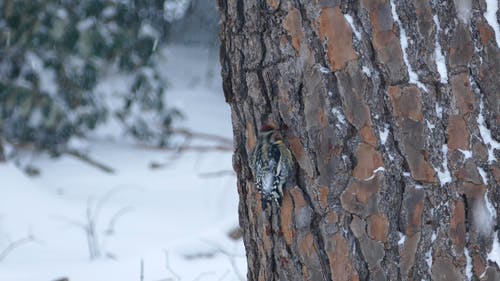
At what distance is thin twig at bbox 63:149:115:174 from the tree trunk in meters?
4.84

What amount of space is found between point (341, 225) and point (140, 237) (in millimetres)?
3205

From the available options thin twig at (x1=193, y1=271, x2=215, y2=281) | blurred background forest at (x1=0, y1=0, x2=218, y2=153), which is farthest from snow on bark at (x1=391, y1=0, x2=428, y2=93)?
blurred background forest at (x1=0, y1=0, x2=218, y2=153)

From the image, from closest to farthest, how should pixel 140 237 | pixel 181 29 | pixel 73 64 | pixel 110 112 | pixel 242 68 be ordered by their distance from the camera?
pixel 242 68
pixel 140 237
pixel 73 64
pixel 110 112
pixel 181 29

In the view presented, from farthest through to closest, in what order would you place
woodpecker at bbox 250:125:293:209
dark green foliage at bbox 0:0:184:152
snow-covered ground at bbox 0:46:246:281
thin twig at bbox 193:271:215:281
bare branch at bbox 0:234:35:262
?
dark green foliage at bbox 0:0:184:152 < bare branch at bbox 0:234:35:262 < snow-covered ground at bbox 0:46:246:281 < thin twig at bbox 193:271:215:281 < woodpecker at bbox 250:125:293:209

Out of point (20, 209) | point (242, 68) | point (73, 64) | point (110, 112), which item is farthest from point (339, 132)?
point (110, 112)

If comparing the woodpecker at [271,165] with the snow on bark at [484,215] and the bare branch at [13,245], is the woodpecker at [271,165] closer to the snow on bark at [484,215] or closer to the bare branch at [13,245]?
the snow on bark at [484,215]

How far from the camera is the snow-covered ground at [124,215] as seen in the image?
4.04 meters

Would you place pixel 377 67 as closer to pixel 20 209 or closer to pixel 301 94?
pixel 301 94

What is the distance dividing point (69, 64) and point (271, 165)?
493cm

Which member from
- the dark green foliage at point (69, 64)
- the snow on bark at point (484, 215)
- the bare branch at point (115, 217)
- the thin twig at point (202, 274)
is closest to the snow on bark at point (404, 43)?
the snow on bark at point (484, 215)

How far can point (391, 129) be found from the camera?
71.1 inches

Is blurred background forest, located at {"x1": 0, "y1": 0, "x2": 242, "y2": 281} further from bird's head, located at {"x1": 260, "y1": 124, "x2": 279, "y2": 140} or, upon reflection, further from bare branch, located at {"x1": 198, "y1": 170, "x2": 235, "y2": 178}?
bird's head, located at {"x1": 260, "y1": 124, "x2": 279, "y2": 140}

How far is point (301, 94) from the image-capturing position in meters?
1.89

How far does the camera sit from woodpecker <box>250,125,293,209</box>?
6.26 feet
